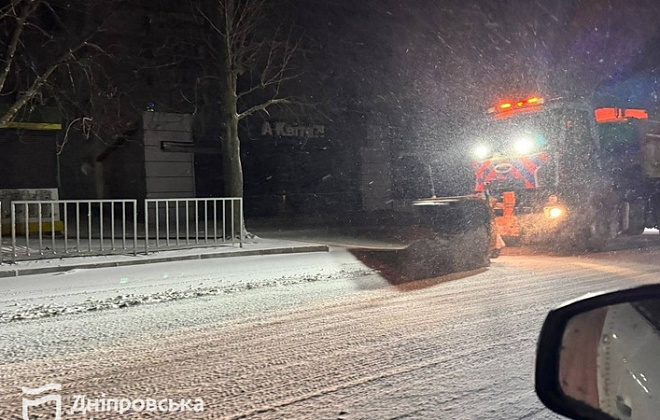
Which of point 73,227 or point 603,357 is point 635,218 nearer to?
point 73,227

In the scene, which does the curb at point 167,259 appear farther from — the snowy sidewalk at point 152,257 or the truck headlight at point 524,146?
the truck headlight at point 524,146

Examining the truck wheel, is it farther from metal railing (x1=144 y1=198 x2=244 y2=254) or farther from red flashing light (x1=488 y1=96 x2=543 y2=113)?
metal railing (x1=144 y1=198 x2=244 y2=254)

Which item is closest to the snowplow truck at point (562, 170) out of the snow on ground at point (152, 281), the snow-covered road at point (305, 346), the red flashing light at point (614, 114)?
the red flashing light at point (614, 114)

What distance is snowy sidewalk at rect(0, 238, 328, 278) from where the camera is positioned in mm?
10461

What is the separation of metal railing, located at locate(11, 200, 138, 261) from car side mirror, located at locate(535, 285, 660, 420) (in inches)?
397

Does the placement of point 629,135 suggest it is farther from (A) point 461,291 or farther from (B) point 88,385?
(B) point 88,385

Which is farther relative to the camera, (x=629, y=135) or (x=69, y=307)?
(x=629, y=135)

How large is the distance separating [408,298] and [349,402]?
4.20m

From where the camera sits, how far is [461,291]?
8.93 meters

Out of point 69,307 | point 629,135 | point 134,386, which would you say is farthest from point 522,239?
point 134,386

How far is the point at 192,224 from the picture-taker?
42.7 feet

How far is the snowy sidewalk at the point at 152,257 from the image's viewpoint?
10.5m

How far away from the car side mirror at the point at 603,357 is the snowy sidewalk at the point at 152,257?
984 centimetres

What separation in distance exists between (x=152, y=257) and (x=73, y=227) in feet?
5.42
